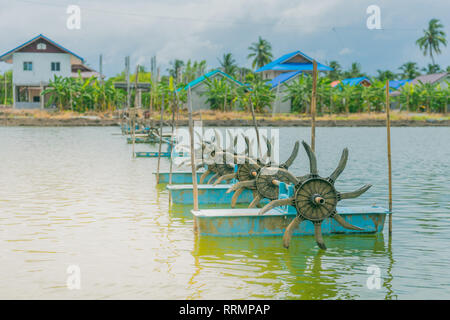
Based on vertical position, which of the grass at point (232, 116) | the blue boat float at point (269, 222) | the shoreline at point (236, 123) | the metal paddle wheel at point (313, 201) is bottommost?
the blue boat float at point (269, 222)

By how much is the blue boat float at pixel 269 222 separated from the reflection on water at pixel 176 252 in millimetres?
148

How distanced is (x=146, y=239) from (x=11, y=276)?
9.41 ft

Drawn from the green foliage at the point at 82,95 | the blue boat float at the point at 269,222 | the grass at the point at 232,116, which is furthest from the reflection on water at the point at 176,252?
the green foliage at the point at 82,95

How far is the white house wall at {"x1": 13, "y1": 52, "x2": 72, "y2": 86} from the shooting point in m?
55.8

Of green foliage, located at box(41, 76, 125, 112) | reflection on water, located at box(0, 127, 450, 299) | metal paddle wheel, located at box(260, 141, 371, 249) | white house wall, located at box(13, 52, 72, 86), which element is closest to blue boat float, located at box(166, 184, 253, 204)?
reflection on water, located at box(0, 127, 450, 299)

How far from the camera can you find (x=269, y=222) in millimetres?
10438

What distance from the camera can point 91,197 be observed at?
15.2 metres

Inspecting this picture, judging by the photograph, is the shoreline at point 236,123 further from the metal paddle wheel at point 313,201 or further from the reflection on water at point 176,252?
the metal paddle wheel at point 313,201

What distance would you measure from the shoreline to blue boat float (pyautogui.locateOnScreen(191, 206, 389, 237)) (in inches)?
1640

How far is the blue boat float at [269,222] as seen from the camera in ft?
33.8

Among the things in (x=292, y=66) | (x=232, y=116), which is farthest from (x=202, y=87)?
(x=292, y=66)

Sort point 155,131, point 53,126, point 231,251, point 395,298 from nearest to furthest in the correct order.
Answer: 1. point 395,298
2. point 231,251
3. point 155,131
4. point 53,126
